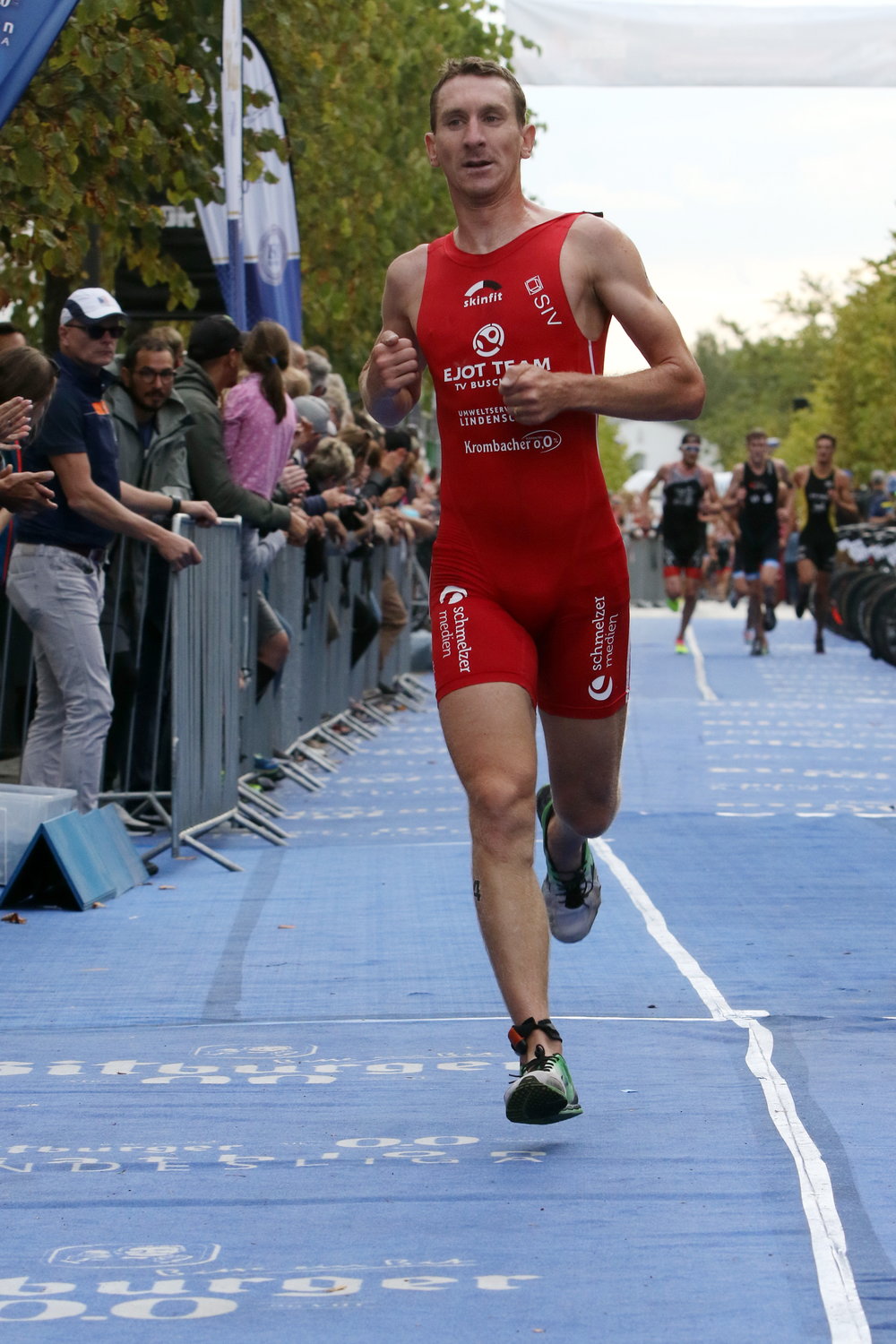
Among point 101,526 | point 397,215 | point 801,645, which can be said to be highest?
point 397,215

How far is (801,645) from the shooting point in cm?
2572

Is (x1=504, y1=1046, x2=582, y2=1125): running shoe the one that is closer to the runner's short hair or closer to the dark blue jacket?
the runner's short hair

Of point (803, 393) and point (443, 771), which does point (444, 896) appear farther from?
point (803, 393)

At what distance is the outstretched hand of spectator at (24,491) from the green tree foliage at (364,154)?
11299mm

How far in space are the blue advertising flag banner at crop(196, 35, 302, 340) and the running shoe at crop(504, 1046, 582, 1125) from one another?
8.90 m

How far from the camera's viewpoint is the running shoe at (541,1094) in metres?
4.21

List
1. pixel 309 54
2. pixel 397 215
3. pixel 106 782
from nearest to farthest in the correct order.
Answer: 1. pixel 106 782
2. pixel 309 54
3. pixel 397 215

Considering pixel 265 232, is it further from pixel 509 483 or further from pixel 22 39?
pixel 509 483

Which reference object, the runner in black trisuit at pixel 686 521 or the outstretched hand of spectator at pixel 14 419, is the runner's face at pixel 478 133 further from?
the runner in black trisuit at pixel 686 521

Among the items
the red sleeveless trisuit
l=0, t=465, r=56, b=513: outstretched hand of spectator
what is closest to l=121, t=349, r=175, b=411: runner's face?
l=0, t=465, r=56, b=513: outstretched hand of spectator

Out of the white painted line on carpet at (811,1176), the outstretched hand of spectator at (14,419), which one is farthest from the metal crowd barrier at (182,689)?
the white painted line on carpet at (811,1176)

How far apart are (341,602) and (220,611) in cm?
507

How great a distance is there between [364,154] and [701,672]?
6.47m

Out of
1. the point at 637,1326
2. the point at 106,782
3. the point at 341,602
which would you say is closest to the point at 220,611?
the point at 106,782
